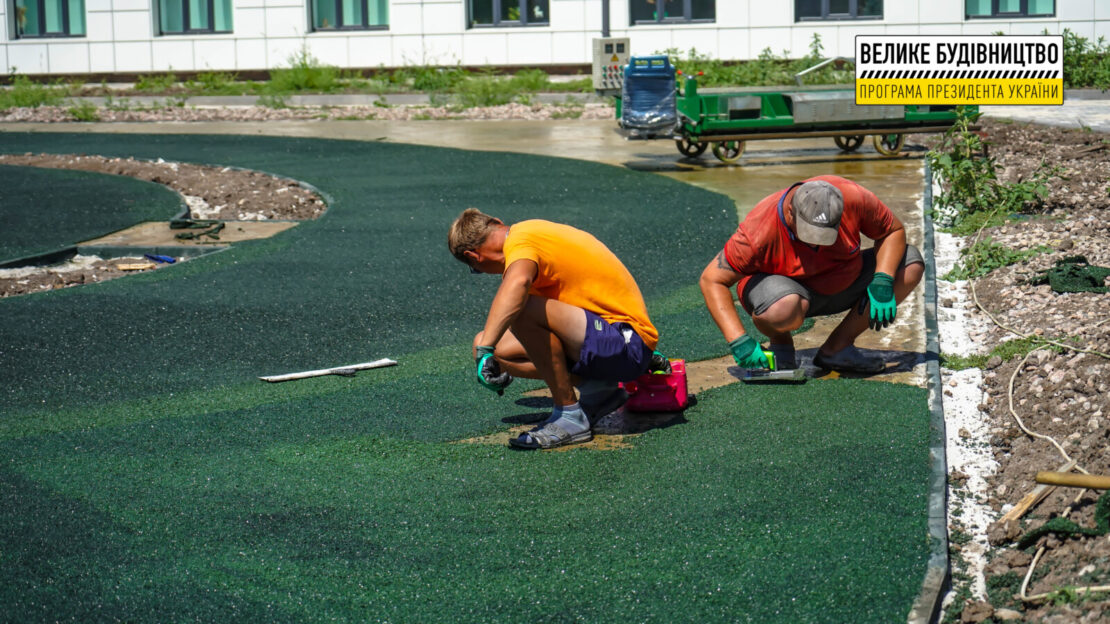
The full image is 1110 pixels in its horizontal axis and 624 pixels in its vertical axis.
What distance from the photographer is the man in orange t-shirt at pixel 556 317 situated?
15.5 ft

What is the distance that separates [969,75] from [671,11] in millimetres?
15390

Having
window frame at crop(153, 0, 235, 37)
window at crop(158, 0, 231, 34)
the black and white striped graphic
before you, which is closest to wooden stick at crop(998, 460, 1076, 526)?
the black and white striped graphic

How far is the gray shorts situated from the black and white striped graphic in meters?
5.64

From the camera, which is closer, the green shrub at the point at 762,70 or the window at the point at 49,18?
the green shrub at the point at 762,70

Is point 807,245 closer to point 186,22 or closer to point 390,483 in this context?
point 390,483

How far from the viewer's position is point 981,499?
450 cm

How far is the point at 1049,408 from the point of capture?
5.18 meters

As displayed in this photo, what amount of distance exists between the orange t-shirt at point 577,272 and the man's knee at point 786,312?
2.39ft

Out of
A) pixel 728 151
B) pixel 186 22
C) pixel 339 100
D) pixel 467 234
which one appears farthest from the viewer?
pixel 186 22

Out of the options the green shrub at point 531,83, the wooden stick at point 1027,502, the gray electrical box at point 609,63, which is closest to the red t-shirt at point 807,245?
the wooden stick at point 1027,502

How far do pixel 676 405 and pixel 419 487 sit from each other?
1362mm

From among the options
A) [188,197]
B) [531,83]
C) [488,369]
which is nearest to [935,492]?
[488,369]

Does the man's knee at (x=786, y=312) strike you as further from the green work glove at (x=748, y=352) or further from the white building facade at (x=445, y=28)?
the white building facade at (x=445, y=28)

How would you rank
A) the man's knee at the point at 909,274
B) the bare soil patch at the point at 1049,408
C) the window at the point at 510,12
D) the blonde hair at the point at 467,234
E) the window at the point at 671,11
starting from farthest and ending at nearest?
the window at the point at 510,12
the window at the point at 671,11
the man's knee at the point at 909,274
the blonde hair at the point at 467,234
the bare soil patch at the point at 1049,408
